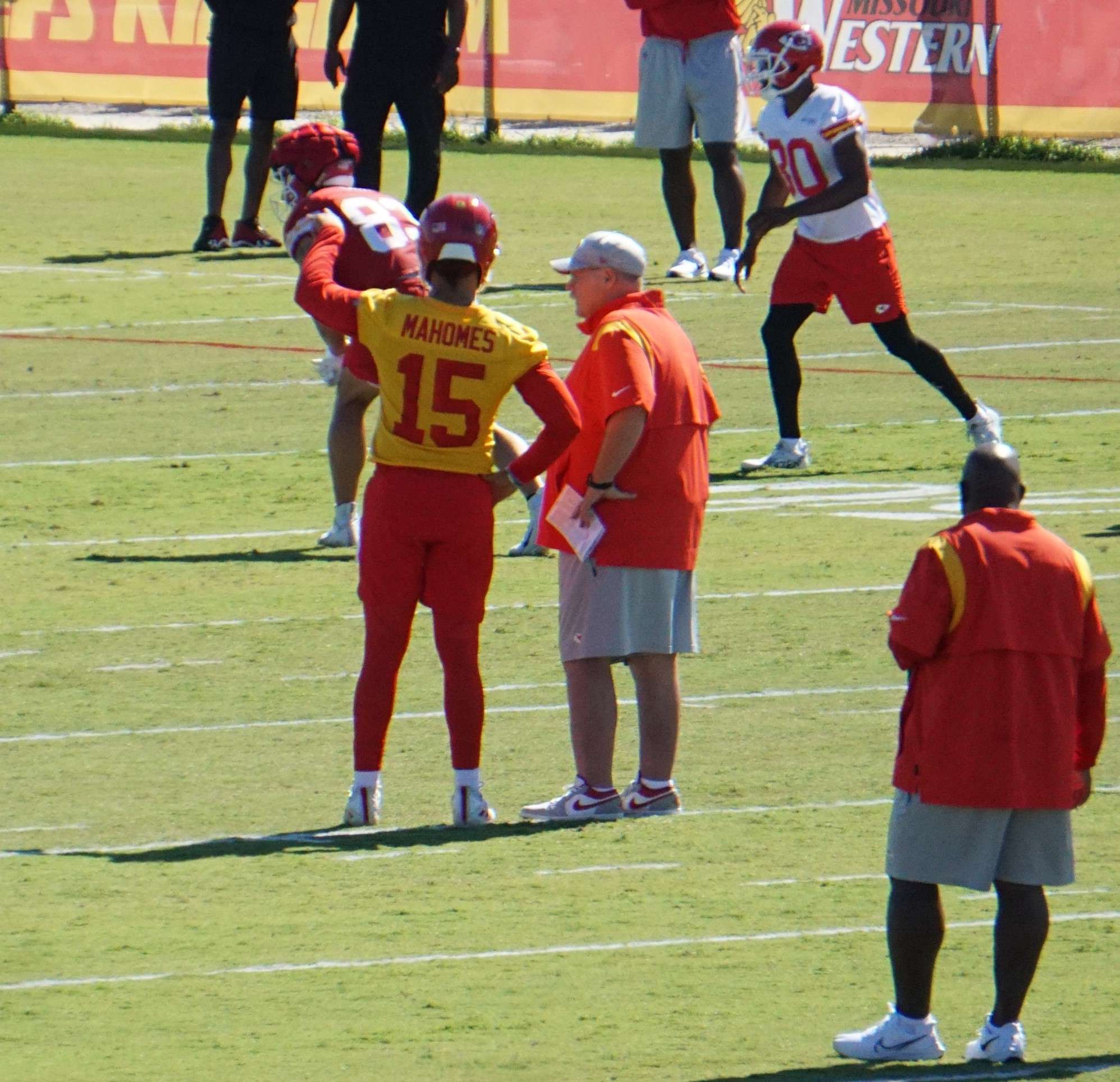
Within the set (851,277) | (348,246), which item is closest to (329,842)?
(348,246)

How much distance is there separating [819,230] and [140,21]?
20685 mm

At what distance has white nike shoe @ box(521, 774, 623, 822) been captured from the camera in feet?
27.9

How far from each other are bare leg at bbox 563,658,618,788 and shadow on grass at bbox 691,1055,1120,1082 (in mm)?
2393

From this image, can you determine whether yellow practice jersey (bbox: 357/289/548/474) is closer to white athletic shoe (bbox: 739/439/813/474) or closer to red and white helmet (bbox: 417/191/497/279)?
red and white helmet (bbox: 417/191/497/279)

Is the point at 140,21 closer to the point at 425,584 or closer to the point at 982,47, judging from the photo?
the point at 982,47

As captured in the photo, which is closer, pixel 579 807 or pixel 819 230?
pixel 579 807

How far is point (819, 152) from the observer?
13.8m

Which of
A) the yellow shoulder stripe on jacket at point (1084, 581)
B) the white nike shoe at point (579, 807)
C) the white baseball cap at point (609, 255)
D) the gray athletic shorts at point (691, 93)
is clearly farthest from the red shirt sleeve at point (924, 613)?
the gray athletic shorts at point (691, 93)

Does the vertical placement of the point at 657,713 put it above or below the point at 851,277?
below

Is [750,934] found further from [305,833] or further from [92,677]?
[92,677]

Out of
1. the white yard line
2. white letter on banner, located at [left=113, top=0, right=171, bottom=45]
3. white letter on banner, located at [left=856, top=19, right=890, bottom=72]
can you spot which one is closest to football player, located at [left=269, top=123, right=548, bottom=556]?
the white yard line

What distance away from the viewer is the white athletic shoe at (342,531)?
1254 cm

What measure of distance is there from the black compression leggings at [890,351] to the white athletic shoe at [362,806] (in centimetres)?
594

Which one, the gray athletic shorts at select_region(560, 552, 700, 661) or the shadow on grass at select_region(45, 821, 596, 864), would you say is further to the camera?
the gray athletic shorts at select_region(560, 552, 700, 661)
